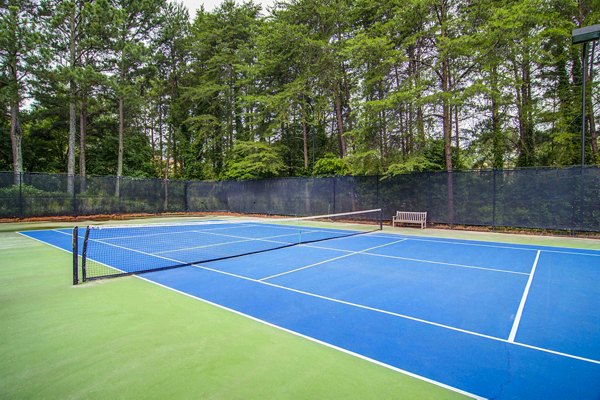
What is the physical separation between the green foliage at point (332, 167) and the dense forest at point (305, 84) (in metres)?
0.07

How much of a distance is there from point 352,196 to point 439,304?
39.7ft

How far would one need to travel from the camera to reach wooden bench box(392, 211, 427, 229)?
46.0ft

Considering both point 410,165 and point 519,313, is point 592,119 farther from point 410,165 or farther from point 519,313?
point 519,313

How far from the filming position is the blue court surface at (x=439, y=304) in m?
3.02

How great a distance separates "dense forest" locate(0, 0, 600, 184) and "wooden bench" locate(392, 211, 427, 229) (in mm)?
2036

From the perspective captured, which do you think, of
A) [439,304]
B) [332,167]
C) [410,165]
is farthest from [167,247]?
[332,167]

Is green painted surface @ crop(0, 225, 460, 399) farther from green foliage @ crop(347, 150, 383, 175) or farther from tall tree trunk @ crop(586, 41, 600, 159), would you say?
tall tree trunk @ crop(586, 41, 600, 159)

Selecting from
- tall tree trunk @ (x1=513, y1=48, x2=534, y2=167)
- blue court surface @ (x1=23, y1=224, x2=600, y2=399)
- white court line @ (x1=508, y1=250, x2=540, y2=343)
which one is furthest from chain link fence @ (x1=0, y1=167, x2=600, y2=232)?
white court line @ (x1=508, y1=250, x2=540, y2=343)

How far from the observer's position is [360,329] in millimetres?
3904

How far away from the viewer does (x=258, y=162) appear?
66.9 feet

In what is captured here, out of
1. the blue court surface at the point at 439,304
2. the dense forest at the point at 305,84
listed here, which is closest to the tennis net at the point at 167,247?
the blue court surface at the point at 439,304

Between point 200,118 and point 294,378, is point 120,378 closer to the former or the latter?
point 294,378

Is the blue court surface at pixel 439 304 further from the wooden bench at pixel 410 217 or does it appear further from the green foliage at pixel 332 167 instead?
the green foliage at pixel 332 167

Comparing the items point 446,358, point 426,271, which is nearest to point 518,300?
point 426,271
